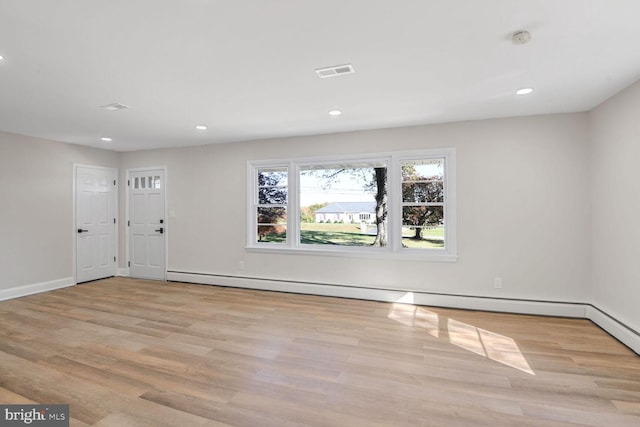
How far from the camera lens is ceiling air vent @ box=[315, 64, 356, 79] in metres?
2.54

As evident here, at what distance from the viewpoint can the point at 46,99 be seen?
324 centimetres

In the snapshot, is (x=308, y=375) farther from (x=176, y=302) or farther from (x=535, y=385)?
(x=176, y=302)

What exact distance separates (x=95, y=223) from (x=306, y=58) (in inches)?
216

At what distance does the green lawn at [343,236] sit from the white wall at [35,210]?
3.58 metres

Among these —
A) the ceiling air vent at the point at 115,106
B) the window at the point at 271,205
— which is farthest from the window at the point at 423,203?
the ceiling air vent at the point at 115,106

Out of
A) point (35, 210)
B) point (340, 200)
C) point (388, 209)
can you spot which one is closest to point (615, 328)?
point (388, 209)

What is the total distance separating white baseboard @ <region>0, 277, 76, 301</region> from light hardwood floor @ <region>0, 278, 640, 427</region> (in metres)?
0.66

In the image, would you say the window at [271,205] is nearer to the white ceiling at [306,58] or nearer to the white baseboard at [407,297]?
the white baseboard at [407,297]

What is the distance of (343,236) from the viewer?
15.9 feet

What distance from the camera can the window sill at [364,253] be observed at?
4211 millimetres

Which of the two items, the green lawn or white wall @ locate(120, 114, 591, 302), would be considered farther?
the green lawn

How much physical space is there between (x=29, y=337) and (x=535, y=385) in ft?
15.3

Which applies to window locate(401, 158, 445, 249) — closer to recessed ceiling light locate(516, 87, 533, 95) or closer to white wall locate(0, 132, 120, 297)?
recessed ceiling light locate(516, 87, 533, 95)

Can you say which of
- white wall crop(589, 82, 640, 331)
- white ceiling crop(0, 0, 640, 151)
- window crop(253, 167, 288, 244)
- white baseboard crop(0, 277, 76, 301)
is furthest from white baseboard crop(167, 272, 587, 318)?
white ceiling crop(0, 0, 640, 151)
